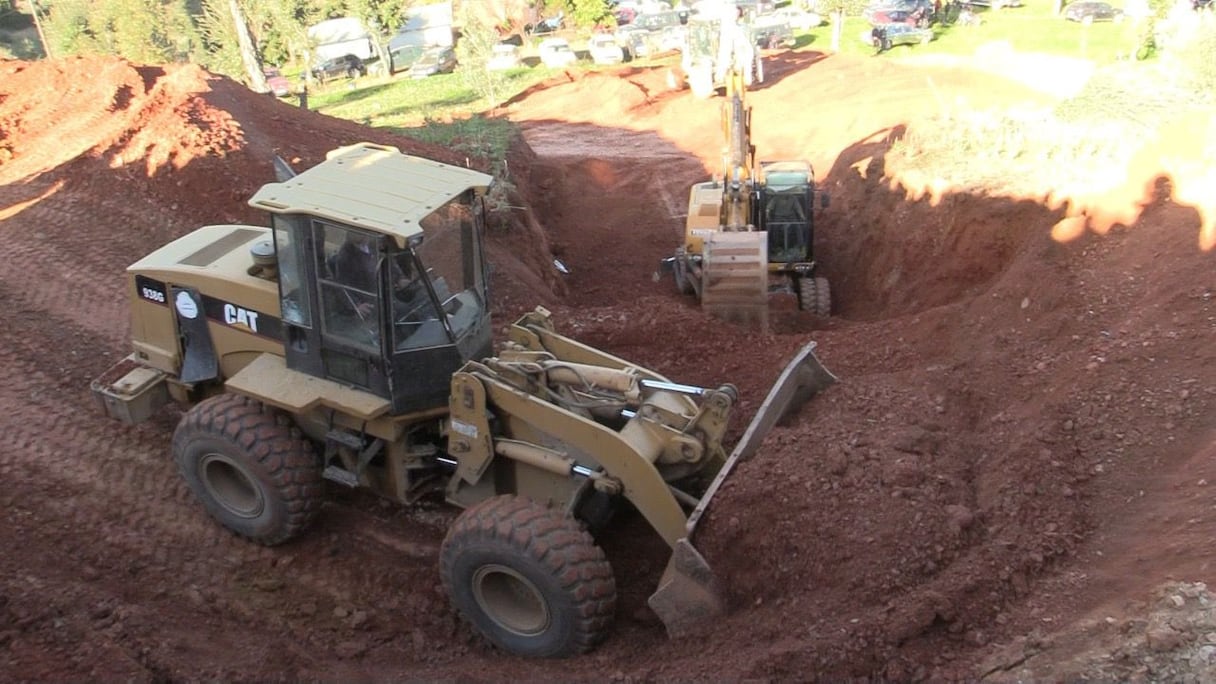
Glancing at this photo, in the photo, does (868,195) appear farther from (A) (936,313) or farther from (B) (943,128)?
(A) (936,313)

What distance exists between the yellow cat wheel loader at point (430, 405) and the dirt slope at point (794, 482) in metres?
0.40

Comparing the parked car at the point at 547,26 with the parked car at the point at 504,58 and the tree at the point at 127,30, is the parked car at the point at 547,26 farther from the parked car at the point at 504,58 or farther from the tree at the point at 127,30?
the tree at the point at 127,30

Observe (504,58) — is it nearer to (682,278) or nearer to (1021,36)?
(1021,36)

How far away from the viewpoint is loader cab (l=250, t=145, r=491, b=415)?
6.12 m

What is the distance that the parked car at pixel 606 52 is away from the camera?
118 ft

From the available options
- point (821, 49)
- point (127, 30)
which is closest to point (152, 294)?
point (821, 49)

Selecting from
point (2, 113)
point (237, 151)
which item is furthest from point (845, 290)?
point (2, 113)

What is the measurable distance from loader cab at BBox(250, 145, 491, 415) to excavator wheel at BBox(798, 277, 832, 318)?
771 centimetres

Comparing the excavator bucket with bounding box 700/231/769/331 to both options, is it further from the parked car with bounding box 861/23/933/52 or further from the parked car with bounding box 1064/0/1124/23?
the parked car with bounding box 1064/0/1124/23

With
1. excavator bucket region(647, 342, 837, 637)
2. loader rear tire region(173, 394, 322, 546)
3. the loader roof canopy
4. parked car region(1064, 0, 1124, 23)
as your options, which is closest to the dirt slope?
excavator bucket region(647, 342, 837, 637)

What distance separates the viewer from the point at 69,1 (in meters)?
40.9

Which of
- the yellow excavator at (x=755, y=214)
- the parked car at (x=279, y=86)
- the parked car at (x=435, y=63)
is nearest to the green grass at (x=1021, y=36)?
the parked car at (x=435, y=63)

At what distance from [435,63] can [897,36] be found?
59.2 feet

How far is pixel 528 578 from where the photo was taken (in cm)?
591
